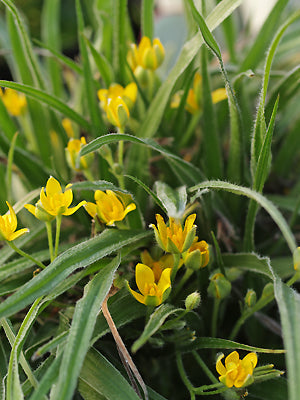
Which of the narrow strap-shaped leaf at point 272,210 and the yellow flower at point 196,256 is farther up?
the narrow strap-shaped leaf at point 272,210

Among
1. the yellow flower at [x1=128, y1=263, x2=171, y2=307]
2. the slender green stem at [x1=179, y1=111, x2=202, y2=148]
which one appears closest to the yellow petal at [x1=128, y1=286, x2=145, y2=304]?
the yellow flower at [x1=128, y1=263, x2=171, y2=307]

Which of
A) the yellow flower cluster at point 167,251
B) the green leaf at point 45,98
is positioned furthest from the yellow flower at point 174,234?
the green leaf at point 45,98

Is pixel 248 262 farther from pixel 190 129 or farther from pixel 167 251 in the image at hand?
pixel 190 129

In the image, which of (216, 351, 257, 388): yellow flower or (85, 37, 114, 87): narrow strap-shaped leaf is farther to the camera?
(85, 37, 114, 87): narrow strap-shaped leaf

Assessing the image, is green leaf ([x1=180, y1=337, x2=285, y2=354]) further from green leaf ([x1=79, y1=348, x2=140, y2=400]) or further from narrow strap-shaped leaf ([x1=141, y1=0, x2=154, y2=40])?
narrow strap-shaped leaf ([x1=141, y1=0, x2=154, y2=40])

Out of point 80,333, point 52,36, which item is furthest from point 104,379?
point 52,36

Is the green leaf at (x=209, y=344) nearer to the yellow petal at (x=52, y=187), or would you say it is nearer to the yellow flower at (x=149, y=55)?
the yellow petal at (x=52, y=187)

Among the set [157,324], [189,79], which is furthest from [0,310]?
[189,79]
